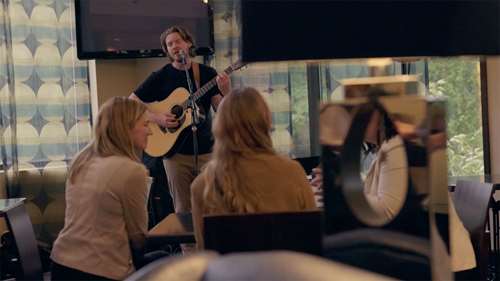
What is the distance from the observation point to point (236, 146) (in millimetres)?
2381

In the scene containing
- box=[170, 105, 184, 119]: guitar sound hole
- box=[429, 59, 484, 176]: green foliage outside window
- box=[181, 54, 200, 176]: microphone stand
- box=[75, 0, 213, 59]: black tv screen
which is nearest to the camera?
box=[181, 54, 200, 176]: microphone stand

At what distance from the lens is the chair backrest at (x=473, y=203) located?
3.09m

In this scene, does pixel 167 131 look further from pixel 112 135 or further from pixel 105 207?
pixel 105 207

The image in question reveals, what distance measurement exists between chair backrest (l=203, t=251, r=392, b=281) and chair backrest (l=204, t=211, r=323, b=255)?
72 cm

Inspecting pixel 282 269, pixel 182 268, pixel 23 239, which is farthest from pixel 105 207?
pixel 282 269

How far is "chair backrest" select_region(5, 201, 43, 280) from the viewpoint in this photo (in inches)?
140

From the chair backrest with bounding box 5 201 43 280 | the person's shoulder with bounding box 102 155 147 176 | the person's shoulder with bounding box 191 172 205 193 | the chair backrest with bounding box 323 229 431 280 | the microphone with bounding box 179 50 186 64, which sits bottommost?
the chair backrest with bounding box 5 201 43 280

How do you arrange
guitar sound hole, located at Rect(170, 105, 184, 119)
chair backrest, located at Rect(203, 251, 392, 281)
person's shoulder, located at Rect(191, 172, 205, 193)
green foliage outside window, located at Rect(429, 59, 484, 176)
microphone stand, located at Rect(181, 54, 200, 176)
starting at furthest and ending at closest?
green foliage outside window, located at Rect(429, 59, 484, 176), guitar sound hole, located at Rect(170, 105, 184, 119), microphone stand, located at Rect(181, 54, 200, 176), person's shoulder, located at Rect(191, 172, 205, 193), chair backrest, located at Rect(203, 251, 392, 281)

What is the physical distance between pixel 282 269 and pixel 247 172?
1.15 meters

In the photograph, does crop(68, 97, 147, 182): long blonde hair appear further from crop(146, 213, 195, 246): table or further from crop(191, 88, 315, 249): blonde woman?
crop(191, 88, 315, 249): blonde woman

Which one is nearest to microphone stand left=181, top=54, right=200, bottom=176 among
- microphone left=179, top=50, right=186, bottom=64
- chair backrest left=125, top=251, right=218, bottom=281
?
microphone left=179, top=50, right=186, bottom=64

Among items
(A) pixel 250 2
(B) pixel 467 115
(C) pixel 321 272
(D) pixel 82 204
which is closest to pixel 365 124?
(A) pixel 250 2

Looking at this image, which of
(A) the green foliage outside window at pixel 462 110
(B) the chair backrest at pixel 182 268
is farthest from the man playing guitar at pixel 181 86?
(B) the chair backrest at pixel 182 268

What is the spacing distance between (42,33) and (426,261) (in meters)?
4.18
